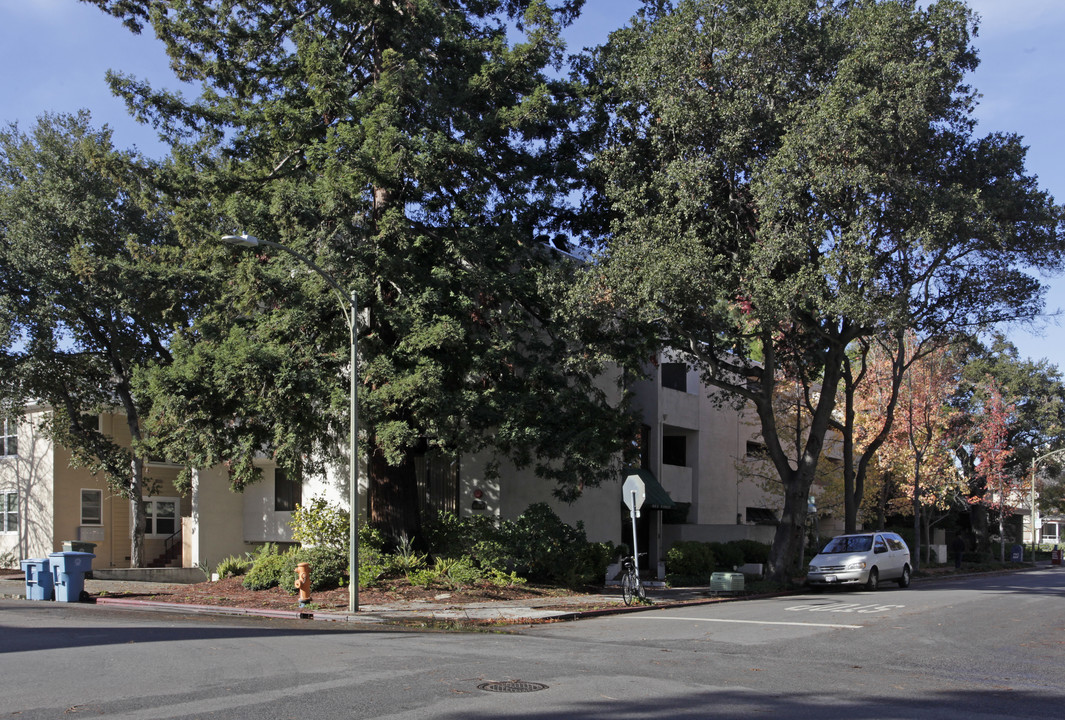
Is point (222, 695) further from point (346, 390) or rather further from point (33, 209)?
point (33, 209)

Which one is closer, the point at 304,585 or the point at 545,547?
the point at 304,585

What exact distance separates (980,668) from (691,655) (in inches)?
138

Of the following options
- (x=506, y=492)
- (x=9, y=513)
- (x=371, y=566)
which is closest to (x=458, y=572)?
(x=371, y=566)

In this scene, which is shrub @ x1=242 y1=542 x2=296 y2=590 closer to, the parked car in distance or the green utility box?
the green utility box

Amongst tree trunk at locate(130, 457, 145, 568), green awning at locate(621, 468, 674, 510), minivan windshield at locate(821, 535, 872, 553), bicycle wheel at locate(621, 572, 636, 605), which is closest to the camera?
bicycle wheel at locate(621, 572, 636, 605)

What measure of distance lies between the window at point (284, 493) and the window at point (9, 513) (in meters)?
13.4

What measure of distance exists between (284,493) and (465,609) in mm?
13161

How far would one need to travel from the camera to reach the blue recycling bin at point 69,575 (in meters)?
21.1

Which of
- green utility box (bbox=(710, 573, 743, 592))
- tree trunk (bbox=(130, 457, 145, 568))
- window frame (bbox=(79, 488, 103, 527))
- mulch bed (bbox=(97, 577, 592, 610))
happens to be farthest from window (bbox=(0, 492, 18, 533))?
green utility box (bbox=(710, 573, 743, 592))

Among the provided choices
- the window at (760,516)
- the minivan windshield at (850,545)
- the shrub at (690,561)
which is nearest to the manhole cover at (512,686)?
the shrub at (690,561)

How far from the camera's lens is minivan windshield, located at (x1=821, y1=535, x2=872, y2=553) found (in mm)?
25875

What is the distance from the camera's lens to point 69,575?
21.2 m

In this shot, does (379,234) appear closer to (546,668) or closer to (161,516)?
(546,668)

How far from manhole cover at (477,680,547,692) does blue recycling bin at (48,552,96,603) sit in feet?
52.7
